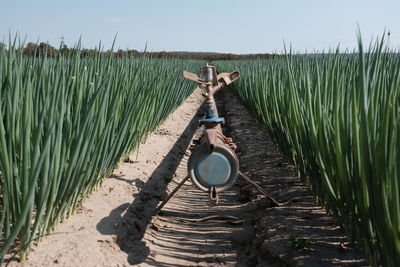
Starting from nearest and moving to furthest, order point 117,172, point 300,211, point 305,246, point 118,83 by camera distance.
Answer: point 305,246
point 300,211
point 118,83
point 117,172

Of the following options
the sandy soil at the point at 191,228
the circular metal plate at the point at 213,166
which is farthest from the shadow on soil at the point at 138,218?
the circular metal plate at the point at 213,166

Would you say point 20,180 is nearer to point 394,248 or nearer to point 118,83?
point 118,83

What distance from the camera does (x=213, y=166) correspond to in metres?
1.88

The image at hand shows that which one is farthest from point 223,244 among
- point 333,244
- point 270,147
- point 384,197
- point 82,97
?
point 270,147

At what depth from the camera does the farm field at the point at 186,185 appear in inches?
57.1

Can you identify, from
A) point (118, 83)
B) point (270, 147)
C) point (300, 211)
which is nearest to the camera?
point (300, 211)

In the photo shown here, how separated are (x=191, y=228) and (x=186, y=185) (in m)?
0.84

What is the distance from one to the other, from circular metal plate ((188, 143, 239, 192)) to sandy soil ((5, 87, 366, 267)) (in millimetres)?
410

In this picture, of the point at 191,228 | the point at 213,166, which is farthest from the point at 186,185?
the point at 213,166

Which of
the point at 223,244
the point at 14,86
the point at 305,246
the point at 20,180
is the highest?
the point at 14,86

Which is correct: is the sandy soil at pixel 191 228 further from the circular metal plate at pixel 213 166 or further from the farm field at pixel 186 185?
the circular metal plate at pixel 213 166

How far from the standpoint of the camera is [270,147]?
4125 mm

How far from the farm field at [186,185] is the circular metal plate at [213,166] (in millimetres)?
370

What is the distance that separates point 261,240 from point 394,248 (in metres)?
0.95
